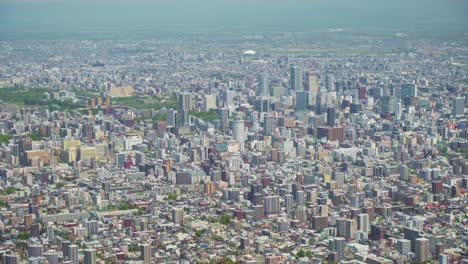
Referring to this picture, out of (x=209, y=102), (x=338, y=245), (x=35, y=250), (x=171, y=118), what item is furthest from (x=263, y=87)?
(x=35, y=250)

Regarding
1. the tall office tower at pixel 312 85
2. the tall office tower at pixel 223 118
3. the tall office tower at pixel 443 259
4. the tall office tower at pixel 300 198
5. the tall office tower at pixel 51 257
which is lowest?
the tall office tower at pixel 223 118

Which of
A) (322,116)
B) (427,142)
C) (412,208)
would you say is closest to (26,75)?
(322,116)

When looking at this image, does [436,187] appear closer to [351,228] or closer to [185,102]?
[351,228]

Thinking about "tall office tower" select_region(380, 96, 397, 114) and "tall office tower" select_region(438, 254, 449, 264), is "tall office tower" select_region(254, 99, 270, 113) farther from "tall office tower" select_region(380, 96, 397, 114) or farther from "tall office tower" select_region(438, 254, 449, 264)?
"tall office tower" select_region(438, 254, 449, 264)

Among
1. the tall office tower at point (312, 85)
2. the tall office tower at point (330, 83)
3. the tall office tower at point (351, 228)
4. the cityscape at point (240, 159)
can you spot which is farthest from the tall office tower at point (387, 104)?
the tall office tower at point (351, 228)

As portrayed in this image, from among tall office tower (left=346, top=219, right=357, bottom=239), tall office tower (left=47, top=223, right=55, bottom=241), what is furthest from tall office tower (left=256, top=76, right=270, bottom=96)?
tall office tower (left=47, top=223, right=55, bottom=241)

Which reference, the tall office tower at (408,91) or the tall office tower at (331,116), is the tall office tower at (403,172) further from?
the tall office tower at (408,91)
